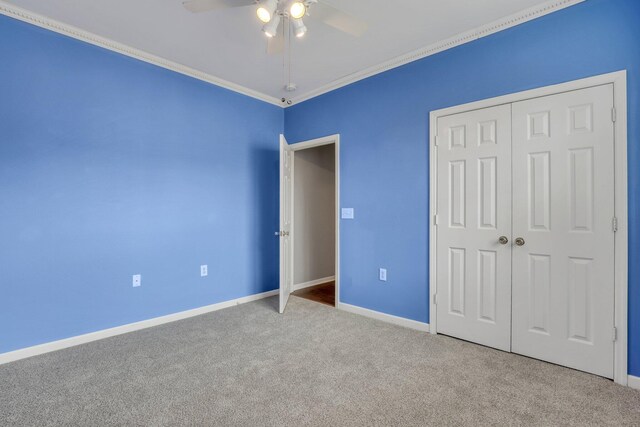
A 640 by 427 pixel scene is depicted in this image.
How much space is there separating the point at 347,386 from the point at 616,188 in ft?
7.26

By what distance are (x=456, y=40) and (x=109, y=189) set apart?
11.3 feet

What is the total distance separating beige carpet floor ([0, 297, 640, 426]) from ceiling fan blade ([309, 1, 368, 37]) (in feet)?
7.66

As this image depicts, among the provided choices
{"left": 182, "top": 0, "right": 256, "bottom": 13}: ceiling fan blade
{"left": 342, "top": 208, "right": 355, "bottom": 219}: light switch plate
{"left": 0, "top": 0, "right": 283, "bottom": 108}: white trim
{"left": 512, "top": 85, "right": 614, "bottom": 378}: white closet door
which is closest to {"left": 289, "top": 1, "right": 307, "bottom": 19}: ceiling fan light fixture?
{"left": 182, "top": 0, "right": 256, "bottom": 13}: ceiling fan blade


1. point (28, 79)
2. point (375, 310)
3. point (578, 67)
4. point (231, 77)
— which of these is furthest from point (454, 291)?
point (28, 79)

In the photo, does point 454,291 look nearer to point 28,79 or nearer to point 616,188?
point 616,188

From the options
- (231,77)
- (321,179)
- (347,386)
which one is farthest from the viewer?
(321,179)

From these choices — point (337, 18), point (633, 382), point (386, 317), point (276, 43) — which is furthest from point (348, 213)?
point (633, 382)

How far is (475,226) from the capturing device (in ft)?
8.50

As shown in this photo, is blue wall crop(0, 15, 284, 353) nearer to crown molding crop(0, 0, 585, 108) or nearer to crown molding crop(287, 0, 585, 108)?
crown molding crop(0, 0, 585, 108)

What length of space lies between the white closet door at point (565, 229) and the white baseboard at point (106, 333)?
9.94ft

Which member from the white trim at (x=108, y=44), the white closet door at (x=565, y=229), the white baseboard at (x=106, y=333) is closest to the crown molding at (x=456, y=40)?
the white closet door at (x=565, y=229)

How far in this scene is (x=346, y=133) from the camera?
3.53 meters

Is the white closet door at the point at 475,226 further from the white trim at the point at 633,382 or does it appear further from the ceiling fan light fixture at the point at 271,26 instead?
the ceiling fan light fixture at the point at 271,26

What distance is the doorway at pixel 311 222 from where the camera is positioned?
4320 mm
